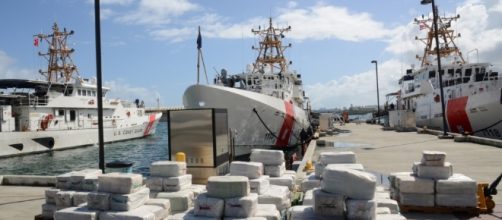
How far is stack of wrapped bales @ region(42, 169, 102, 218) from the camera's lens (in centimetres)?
731

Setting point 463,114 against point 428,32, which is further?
point 428,32

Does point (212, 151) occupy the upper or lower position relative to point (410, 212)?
upper

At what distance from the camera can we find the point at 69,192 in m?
7.43

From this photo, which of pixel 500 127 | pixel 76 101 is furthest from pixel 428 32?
pixel 76 101

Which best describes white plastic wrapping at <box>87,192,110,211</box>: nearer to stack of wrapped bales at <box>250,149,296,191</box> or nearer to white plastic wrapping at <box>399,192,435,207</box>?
stack of wrapped bales at <box>250,149,296,191</box>

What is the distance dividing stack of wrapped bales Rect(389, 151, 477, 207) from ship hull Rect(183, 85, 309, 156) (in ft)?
44.3

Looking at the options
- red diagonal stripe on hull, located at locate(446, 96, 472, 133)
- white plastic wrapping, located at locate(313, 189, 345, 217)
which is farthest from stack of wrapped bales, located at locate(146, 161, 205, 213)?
red diagonal stripe on hull, located at locate(446, 96, 472, 133)

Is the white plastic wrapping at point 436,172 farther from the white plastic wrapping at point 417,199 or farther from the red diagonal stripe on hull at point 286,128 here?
the red diagonal stripe on hull at point 286,128

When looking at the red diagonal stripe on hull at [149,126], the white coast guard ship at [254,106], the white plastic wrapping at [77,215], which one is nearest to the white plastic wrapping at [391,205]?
the white plastic wrapping at [77,215]

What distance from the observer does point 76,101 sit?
42.3 metres

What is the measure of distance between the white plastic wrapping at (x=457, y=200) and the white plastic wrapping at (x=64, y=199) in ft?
20.7

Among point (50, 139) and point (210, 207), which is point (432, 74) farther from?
point (210, 207)

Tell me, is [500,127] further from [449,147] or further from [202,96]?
[202,96]

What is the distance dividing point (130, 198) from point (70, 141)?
36.5 meters
